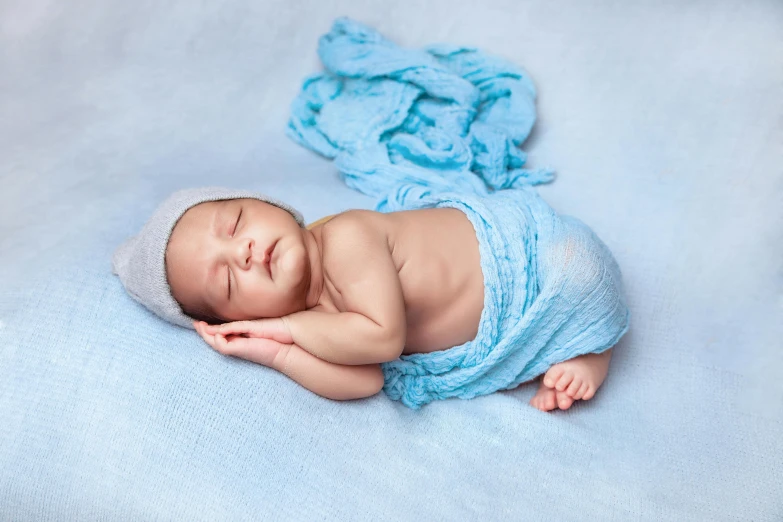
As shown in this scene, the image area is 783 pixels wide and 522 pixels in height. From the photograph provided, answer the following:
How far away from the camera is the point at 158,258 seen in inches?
56.2

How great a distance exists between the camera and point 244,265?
1.39 metres

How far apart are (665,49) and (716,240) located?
0.54m

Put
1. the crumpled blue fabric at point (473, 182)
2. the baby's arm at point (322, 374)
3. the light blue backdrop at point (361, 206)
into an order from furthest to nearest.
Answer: the crumpled blue fabric at point (473, 182) < the baby's arm at point (322, 374) < the light blue backdrop at point (361, 206)

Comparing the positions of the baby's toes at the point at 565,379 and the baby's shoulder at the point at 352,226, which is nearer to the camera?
the baby's shoulder at the point at 352,226

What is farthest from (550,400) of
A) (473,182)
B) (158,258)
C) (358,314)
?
(158,258)

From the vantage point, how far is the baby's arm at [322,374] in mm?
1436

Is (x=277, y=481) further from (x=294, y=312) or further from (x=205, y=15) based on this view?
(x=205, y=15)

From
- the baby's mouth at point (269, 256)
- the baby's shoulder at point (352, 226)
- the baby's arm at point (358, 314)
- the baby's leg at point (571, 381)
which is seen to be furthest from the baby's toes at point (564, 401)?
the baby's mouth at point (269, 256)

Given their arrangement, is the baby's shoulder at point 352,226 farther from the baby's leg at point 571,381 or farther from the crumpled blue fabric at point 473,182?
the baby's leg at point 571,381

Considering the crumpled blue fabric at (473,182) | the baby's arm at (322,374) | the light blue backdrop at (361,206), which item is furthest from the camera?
the crumpled blue fabric at (473,182)

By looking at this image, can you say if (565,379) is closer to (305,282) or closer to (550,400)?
(550,400)

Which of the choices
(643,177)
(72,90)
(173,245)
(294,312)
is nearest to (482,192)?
(643,177)

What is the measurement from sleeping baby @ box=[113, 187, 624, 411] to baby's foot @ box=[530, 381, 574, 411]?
146 mm

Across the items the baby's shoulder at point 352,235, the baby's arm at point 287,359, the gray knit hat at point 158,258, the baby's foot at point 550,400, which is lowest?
the baby's foot at point 550,400
